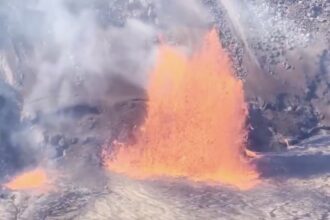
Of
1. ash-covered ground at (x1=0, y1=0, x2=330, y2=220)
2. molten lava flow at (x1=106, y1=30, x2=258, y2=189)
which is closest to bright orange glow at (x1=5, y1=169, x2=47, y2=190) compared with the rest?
ash-covered ground at (x1=0, y1=0, x2=330, y2=220)

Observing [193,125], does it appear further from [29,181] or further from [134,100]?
[29,181]

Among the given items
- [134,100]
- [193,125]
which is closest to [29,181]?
[134,100]

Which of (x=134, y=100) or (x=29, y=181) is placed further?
(x=134, y=100)

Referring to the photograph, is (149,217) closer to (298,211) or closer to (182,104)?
→ (298,211)

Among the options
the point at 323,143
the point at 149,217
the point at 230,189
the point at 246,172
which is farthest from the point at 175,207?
the point at 323,143

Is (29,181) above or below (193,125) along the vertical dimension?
below

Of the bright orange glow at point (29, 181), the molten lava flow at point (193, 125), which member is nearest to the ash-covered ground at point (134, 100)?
the bright orange glow at point (29, 181)

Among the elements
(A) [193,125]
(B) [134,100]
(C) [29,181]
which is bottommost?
(C) [29,181]
